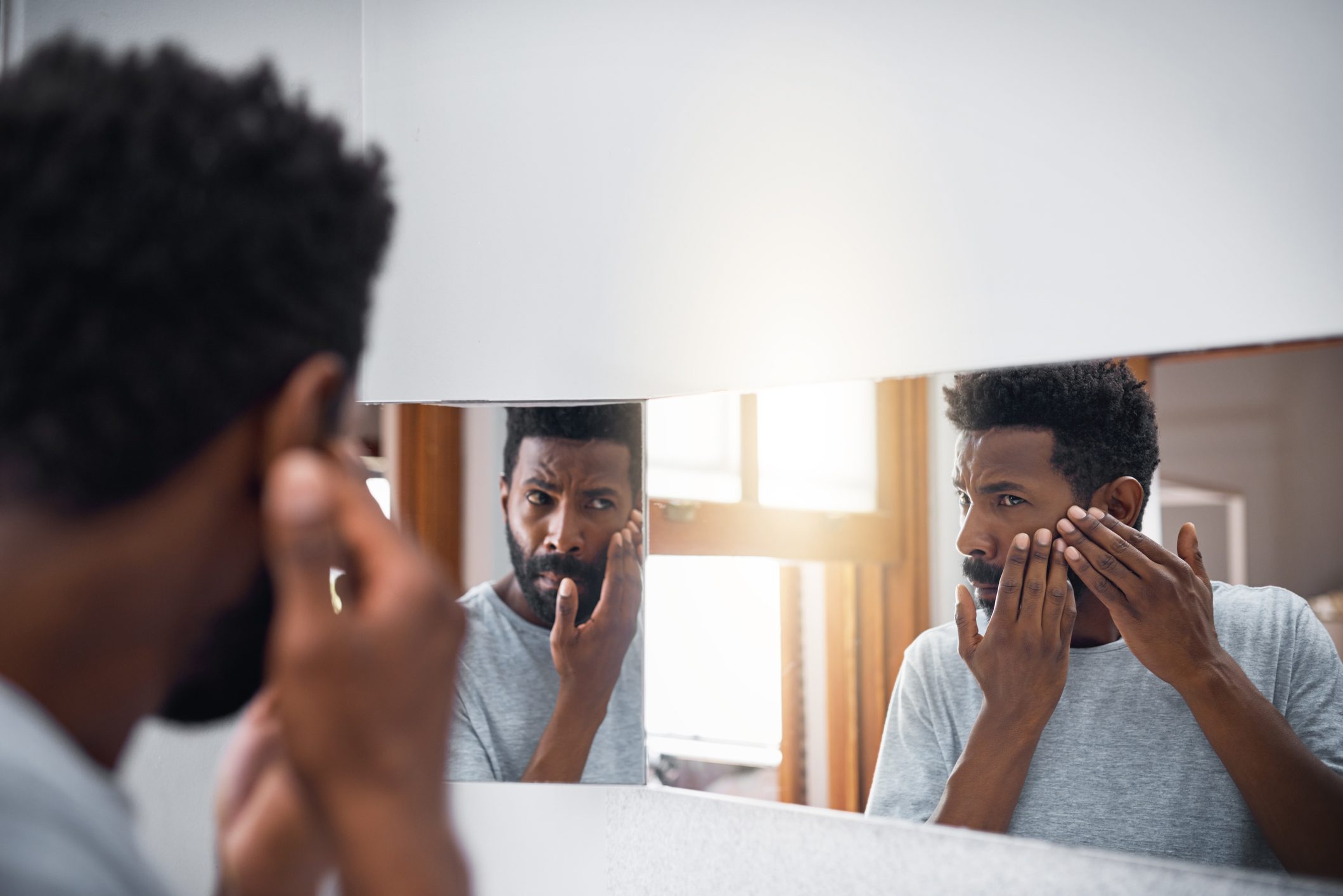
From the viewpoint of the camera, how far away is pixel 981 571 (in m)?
0.96

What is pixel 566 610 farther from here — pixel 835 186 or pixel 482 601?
pixel 835 186

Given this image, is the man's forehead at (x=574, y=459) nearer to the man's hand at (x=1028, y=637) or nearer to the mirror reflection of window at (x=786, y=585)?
the mirror reflection of window at (x=786, y=585)

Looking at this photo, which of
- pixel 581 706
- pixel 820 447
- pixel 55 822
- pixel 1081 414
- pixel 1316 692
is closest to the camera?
pixel 55 822

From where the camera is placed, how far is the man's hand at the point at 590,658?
1.21 metres

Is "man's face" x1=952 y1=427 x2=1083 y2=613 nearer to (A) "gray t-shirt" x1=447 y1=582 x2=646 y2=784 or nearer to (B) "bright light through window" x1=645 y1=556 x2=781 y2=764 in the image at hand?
(B) "bright light through window" x1=645 y1=556 x2=781 y2=764

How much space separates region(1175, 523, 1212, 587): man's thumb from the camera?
0.86 m

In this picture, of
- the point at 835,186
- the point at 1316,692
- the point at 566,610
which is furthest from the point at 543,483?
A: the point at 1316,692

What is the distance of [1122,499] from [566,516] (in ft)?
2.01

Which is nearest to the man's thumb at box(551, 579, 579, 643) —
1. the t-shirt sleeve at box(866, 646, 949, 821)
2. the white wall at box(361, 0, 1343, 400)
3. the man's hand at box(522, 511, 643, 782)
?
the man's hand at box(522, 511, 643, 782)

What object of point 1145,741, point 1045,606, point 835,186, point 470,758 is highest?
point 835,186

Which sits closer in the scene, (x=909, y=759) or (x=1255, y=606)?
(x=1255, y=606)

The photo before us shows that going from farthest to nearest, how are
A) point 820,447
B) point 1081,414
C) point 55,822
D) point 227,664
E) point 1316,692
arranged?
point 820,447, point 1081,414, point 1316,692, point 227,664, point 55,822

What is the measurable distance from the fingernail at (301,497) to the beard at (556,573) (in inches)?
33.2

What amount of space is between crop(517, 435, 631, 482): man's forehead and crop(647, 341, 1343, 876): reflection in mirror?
11 cm
